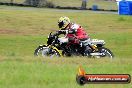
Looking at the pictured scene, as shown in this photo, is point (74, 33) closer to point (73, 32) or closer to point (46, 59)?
point (73, 32)

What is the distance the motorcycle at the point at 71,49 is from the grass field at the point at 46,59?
838 millimetres

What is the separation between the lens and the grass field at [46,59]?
26.7ft

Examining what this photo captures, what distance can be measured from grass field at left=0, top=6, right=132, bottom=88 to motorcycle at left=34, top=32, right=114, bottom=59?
84cm

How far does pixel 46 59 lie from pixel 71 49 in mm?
4336

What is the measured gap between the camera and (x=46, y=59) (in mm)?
12359

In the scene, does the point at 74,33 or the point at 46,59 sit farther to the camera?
the point at 74,33

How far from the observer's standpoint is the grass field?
26.7 feet

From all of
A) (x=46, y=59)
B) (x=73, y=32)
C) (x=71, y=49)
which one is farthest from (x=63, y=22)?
(x=46, y=59)

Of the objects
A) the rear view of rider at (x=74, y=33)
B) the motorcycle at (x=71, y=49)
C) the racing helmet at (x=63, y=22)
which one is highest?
the racing helmet at (x=63, y=22)

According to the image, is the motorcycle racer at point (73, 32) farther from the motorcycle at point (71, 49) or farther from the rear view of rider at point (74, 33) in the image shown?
the motorcycle at point (71, 49)

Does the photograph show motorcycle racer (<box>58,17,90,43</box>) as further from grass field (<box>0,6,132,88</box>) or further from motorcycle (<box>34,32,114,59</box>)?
grass field (<box>0,6,132,88</box>)

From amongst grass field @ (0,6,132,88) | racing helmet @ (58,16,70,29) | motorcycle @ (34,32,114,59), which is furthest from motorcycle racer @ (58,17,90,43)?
grass field @ (0,6,132,88)

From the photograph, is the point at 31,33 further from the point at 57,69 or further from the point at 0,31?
the point at 57,69

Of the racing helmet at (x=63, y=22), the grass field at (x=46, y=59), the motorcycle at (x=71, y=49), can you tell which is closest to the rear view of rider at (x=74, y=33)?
the racing helmet at (x=63, y=22)
